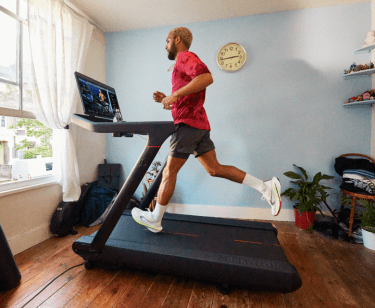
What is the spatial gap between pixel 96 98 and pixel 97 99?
11mm

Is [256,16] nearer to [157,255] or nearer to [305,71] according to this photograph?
[305,71]

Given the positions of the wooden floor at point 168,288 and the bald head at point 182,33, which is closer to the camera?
the wooden floor at point 168,288

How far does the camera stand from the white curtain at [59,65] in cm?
191

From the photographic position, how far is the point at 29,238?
1.86 m

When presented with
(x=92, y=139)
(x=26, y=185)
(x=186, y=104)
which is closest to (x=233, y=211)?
(x=186, y=104)

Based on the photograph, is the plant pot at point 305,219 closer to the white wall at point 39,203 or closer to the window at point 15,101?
the white wall at point 39,203

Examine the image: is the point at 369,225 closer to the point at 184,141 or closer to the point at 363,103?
the point at 363,103

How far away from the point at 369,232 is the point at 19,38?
347 centimetres

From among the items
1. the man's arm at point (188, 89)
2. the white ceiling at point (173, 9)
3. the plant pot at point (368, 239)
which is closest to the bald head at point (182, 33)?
the man's arm at point (188, 89)

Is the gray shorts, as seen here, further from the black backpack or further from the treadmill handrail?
the black backpack

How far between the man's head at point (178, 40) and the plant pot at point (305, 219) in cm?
199

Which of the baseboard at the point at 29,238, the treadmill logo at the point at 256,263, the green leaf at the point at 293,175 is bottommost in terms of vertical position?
the baseboard at the point at 29,238

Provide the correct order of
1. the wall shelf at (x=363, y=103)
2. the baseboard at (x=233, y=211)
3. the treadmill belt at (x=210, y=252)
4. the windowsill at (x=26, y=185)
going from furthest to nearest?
the baseboard at (x=233, y=211) < the wall shelf at (x=363, y=103) < the windowsill at (x=26, y=185) < the treadmill belt at (x=210, y=252)

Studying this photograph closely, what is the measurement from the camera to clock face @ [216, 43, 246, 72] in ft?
8.42
